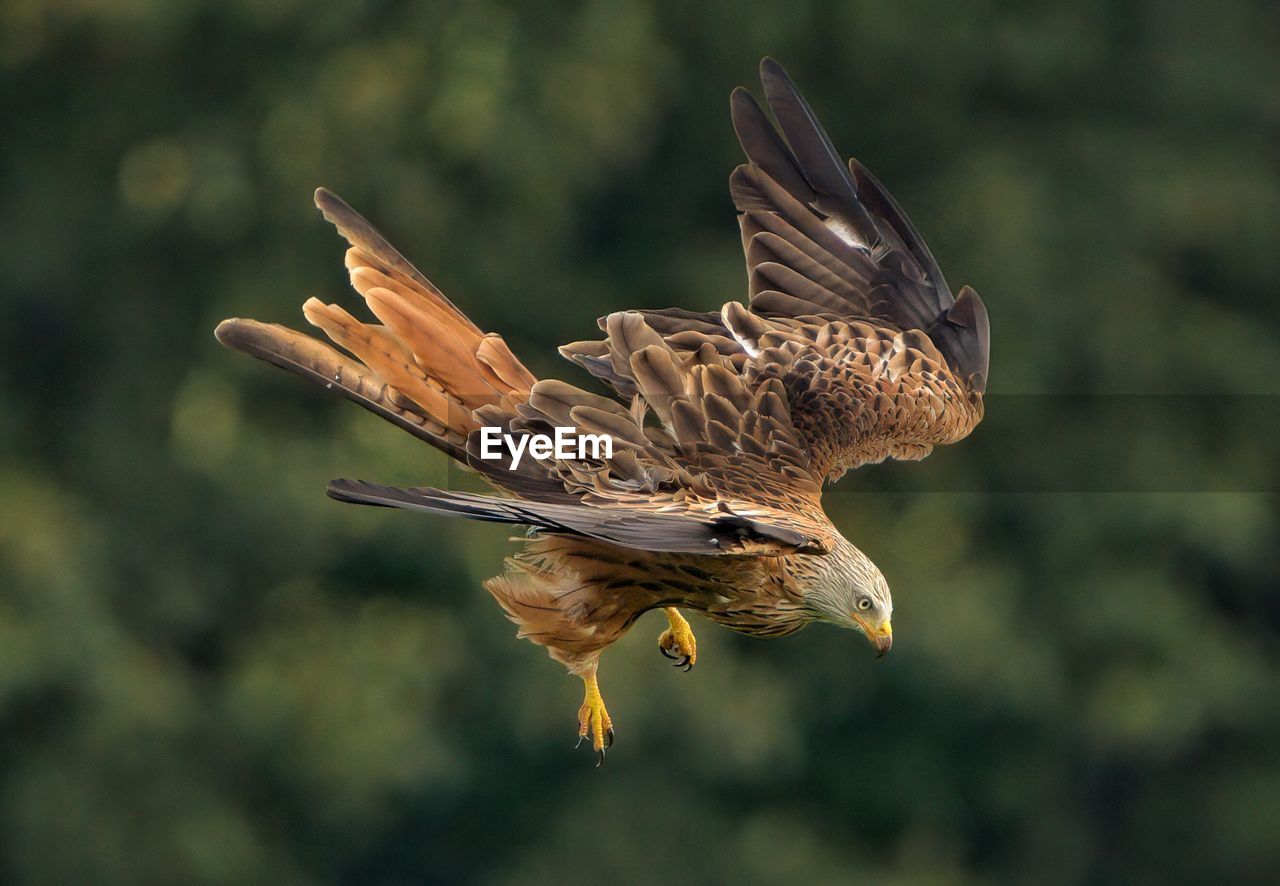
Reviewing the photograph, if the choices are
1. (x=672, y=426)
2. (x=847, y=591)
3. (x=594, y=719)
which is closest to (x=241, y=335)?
(x=672, y=426)

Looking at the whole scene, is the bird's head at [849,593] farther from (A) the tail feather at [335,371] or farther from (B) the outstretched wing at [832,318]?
(A) the tail feather at [335,371]

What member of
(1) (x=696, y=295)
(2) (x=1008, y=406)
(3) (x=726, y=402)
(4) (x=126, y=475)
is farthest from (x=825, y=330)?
(4) (x=126, y=475)

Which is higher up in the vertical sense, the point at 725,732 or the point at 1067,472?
the point at 1067,472

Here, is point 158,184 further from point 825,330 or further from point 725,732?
point 825,330

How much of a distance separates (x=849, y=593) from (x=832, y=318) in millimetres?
1525

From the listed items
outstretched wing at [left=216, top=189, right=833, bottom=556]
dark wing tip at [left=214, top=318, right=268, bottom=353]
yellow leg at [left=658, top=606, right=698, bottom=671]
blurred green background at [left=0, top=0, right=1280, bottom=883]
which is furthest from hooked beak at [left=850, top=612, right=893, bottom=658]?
blurred green background at [left=0, top=0, right=1280, bottom=883]

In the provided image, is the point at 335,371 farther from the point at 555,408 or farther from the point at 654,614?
the point at 654,614

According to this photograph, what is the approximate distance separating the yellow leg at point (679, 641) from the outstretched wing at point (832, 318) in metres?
0.70

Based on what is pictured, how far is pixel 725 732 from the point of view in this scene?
1772 cm

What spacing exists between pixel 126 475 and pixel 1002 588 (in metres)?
6.85

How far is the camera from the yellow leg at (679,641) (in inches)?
314

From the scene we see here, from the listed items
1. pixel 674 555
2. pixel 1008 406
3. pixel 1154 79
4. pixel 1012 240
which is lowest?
pixel 674 555

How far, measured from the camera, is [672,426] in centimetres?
741

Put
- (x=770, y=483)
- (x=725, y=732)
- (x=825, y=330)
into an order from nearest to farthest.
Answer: (x=770, y=483) < (x=825, y=330) < (x=725, y=732)
